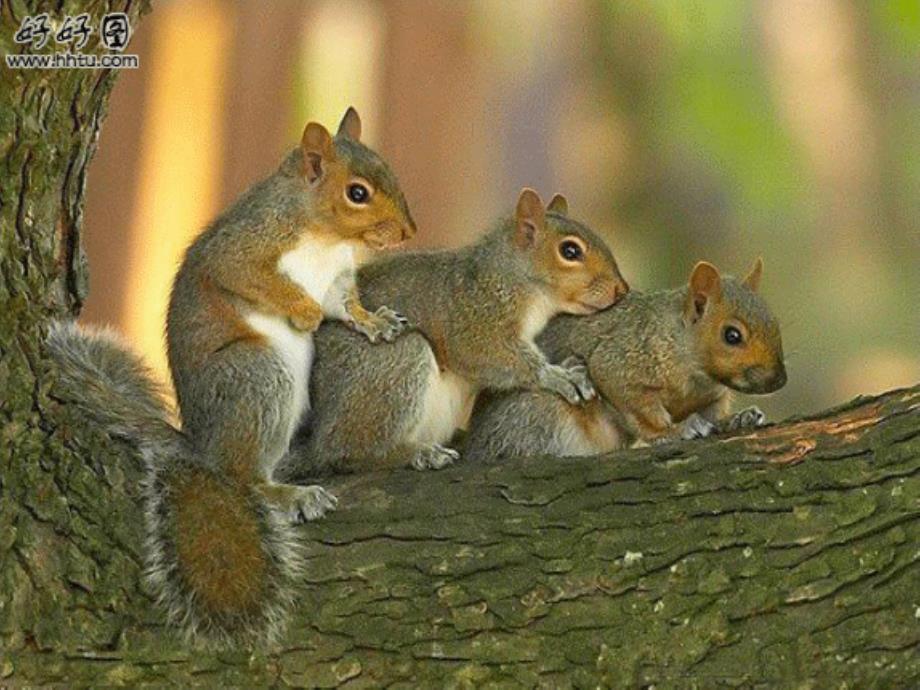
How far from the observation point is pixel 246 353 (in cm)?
369

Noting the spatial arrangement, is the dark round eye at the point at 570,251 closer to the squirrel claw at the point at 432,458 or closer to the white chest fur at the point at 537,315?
the white chest fur at the point at 537,315

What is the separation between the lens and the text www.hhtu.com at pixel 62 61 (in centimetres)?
304

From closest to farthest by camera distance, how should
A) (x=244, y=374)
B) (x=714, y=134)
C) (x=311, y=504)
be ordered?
(x=311, y=504), (x=244, y=374), (x=714, y=134)

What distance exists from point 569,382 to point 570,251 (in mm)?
291

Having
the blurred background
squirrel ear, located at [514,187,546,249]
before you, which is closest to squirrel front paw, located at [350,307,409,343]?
squirrel ear, located at [514,187,546,249]

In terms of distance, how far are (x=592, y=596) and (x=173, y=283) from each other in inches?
48.5

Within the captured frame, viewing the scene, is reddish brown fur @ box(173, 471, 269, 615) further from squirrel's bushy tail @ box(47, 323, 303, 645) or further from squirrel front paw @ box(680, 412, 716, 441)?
squirrel front paw @ box(680, 412, 716, 441)

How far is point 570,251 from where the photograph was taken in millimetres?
4059

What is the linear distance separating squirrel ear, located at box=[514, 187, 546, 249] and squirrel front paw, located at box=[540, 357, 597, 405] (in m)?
0.28

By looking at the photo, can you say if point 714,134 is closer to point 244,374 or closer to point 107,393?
point 244,374

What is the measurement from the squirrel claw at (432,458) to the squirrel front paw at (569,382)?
29cm

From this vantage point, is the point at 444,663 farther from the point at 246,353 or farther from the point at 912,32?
the point at 912,32

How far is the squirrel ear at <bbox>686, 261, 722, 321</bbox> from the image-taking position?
3988 millimetres

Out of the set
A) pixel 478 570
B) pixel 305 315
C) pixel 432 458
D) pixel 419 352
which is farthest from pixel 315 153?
pixel 478 570
